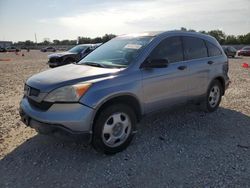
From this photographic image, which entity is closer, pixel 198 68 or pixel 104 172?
pixel 104 172

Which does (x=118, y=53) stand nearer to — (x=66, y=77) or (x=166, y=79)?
(x=166, y=79)

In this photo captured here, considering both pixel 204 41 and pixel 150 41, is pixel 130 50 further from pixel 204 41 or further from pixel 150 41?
pixel 204 41

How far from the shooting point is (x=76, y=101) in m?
3.82

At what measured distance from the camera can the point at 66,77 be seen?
412 cm

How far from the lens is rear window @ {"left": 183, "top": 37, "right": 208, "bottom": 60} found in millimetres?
5567

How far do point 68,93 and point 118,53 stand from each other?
4.79 feet

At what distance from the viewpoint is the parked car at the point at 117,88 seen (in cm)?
386

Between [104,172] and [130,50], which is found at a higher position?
[130,50]

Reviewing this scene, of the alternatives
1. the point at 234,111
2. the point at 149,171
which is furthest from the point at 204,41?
the point at 149,171

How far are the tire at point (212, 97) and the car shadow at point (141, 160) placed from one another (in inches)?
32.8

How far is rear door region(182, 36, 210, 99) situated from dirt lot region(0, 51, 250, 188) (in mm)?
686

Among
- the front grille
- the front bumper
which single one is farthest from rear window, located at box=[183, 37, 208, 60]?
the front grille

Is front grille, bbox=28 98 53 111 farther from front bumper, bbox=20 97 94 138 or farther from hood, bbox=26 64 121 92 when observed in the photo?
hood, bbox=26 64 121 92

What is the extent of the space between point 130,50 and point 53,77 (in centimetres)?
140
